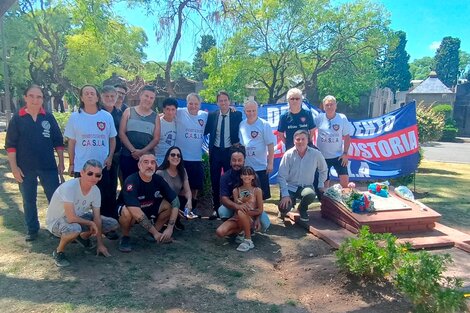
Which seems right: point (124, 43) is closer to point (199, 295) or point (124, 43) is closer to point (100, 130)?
point (100, 130)

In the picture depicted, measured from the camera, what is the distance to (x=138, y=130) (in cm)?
479

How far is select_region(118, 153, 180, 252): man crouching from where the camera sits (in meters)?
4.24

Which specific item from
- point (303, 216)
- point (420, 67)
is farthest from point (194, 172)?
point (420, 67)

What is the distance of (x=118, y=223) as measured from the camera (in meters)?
4.43

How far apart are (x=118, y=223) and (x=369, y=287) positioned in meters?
2.74

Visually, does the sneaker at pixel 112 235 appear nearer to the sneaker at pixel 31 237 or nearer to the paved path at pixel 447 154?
the sneaker at pixel 31 237

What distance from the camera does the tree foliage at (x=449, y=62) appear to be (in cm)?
5925

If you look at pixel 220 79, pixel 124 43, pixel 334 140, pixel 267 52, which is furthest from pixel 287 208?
pixel 124 43

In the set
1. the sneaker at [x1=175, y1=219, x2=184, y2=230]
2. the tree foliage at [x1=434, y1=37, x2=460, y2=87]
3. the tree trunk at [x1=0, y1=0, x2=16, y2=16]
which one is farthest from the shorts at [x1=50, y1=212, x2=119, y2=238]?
the tree foliage at [x1=434, y1=37, x2=460, y2=87]

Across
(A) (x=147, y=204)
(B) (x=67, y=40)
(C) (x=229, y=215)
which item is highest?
(B) (x=67, y=40)

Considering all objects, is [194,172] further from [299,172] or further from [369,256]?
[369,256]

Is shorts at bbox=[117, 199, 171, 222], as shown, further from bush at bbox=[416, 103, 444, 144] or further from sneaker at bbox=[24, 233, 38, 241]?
bush at bbox=[416, 103, 444, 144]

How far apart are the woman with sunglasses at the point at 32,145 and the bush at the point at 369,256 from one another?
3264 mm

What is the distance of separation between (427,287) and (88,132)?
3592 mm
